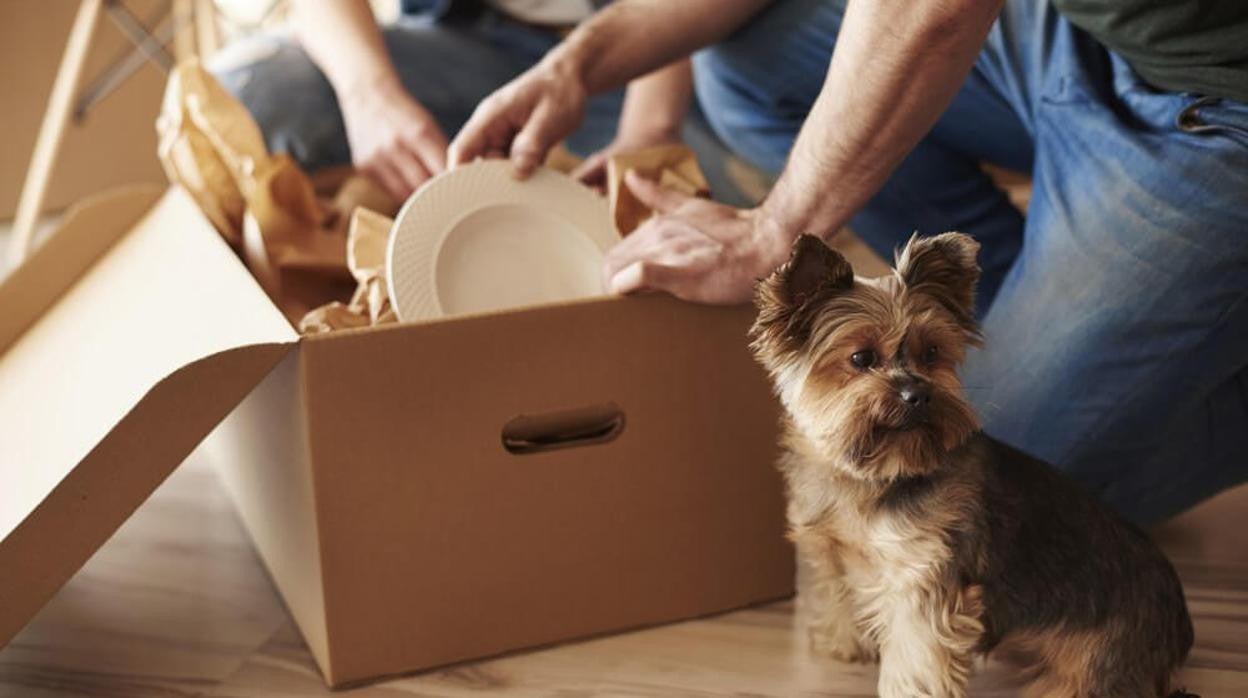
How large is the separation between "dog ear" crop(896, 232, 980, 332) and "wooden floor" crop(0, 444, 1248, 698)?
469mm

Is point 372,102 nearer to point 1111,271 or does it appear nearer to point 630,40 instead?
point 630,40

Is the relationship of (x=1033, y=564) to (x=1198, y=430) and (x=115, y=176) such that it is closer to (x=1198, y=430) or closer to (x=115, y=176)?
(x=1198, y=430)

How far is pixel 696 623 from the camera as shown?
1.52 meters

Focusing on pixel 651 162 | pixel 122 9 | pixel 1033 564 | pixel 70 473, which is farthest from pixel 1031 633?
pixel 122 9

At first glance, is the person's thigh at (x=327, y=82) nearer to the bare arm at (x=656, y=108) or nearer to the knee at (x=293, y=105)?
the knee at (x=293, y=105)

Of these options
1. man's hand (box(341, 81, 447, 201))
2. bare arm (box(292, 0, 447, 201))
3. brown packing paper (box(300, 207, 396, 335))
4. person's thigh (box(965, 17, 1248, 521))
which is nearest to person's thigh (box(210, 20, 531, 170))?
bare arm (box(292, 0, 447, 201))

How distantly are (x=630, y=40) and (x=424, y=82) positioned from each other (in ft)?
1.63

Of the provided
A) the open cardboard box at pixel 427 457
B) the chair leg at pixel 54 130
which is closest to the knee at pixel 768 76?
the open cardboard box at pixel 427 457

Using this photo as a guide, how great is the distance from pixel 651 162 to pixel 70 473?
0.73 m

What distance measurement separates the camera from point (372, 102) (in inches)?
68.4

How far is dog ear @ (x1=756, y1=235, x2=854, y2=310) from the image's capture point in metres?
1.10

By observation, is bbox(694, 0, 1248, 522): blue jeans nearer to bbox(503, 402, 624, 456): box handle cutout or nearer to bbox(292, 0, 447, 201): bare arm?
bbox(503, 402, 624, 456): box handle cutout

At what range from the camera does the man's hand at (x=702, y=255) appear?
4.36 feet

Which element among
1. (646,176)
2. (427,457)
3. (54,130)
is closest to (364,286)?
(427,457)
